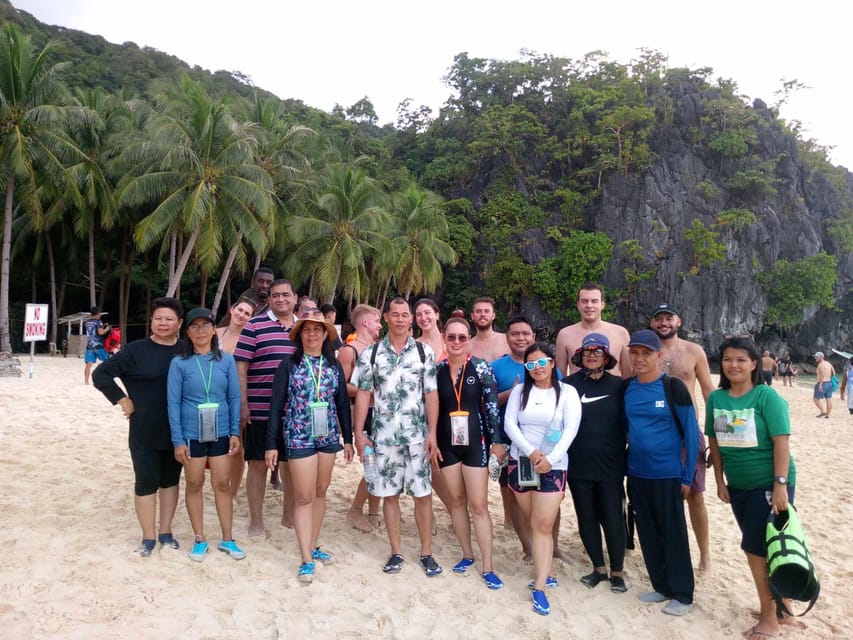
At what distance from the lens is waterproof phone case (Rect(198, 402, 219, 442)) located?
343 centimetres

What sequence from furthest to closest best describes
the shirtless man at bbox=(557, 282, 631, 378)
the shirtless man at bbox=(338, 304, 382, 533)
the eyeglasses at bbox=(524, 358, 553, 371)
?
the shirtless man at bbox=(338, 304, 382, 533) → the shirtless man at bbox=(557, 282, 631, 378) → the eyeglasses at bbox=(524, 358, 553, 371)

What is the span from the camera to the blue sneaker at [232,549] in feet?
12.0

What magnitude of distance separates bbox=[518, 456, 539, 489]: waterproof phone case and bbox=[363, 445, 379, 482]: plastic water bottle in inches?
36.5

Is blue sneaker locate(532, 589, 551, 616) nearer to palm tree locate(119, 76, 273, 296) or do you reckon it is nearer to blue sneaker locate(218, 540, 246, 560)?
blue sneaker locate(218, 540, 246, 560)

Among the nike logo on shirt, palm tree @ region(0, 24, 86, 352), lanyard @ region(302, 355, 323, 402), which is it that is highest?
palm tree @ region(0, 24, 86, 352)

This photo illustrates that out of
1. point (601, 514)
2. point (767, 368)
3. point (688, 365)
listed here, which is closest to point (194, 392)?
point (601, 514)

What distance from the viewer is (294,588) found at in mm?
3371

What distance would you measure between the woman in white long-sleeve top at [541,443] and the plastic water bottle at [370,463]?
89 centimetres

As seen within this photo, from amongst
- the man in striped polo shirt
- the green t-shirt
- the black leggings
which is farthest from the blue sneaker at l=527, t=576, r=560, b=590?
the man in striped polo shirt

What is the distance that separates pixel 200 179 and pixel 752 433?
16.6 m

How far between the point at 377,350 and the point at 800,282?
3381cm

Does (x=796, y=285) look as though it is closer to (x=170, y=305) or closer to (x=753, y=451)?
(x=753, y=451)

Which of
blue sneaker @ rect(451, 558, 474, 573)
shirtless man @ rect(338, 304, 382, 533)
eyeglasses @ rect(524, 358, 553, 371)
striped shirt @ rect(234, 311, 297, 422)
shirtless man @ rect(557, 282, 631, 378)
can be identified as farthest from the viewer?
shirtless man @ rect(338, 304, 382, 533)

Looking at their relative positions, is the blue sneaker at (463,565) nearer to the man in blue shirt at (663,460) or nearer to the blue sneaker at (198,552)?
the man in blue shirt at (663,460)
